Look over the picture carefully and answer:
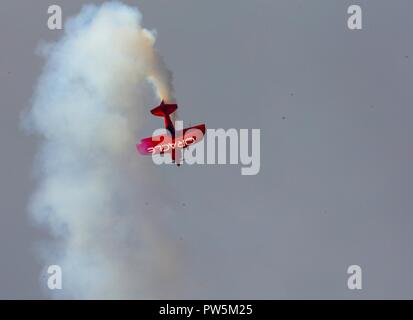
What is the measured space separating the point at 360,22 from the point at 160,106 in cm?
1032

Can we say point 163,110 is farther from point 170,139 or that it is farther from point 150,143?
point 150,143

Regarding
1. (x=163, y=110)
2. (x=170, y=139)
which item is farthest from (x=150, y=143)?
(x=163, y=110)

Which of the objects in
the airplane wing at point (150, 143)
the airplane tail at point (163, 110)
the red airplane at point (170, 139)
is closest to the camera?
the airplane tail at point (163, 110)

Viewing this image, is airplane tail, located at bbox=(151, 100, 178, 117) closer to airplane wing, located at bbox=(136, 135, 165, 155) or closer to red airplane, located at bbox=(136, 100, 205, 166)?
red airplane, located at bbox=(136, 100, 205, 166)

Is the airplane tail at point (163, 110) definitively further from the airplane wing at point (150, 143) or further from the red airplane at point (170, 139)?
the airplane wing at point (150, 143)

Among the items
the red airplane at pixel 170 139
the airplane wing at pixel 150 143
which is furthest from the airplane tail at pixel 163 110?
the airplane wing at pixel 150 143

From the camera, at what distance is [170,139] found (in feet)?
147

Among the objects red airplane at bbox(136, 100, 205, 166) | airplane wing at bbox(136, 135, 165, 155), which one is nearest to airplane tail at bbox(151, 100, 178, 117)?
red airplane at bbox(136, 100, 205, 166)

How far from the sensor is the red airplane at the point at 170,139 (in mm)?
44219

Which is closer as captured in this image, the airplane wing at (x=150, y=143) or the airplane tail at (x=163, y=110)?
the airplane tail at (x=163, y=110)
